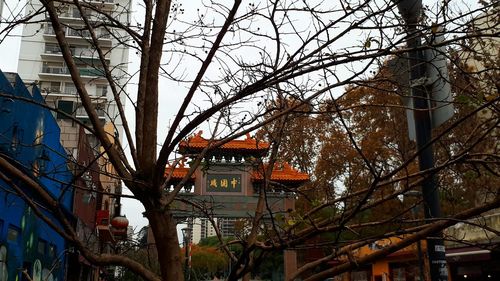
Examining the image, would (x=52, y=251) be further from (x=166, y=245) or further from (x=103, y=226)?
(x=166, y=245)

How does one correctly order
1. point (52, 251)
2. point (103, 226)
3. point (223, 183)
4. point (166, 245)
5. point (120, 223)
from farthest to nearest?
1. point (223, 183)
2. point (103, 226)
3. point (120, 223)
4. point (52, 251)
5. point (166, 245)

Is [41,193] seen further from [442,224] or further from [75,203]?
[75,203]

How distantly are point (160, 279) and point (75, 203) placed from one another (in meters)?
13.9

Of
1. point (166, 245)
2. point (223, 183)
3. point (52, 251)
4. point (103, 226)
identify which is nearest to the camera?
point (166, 245)

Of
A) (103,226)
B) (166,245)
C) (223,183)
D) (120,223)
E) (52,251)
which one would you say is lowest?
(166,245)

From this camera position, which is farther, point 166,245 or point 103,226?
point 103,226

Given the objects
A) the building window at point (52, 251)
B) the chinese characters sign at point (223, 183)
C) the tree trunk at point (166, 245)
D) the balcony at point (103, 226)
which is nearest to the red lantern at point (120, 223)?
the balcony at point (103, 226)

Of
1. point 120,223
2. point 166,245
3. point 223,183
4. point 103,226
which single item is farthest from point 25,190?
point 223,183

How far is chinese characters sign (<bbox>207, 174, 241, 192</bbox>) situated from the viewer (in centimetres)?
2591

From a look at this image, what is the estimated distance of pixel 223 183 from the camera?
85.4ft

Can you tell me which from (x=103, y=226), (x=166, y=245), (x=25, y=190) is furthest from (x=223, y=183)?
(x=166, y=245)

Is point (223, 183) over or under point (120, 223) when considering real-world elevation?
over

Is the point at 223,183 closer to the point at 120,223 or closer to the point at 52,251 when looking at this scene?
the point at 120,223

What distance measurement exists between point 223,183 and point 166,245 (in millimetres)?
23473
